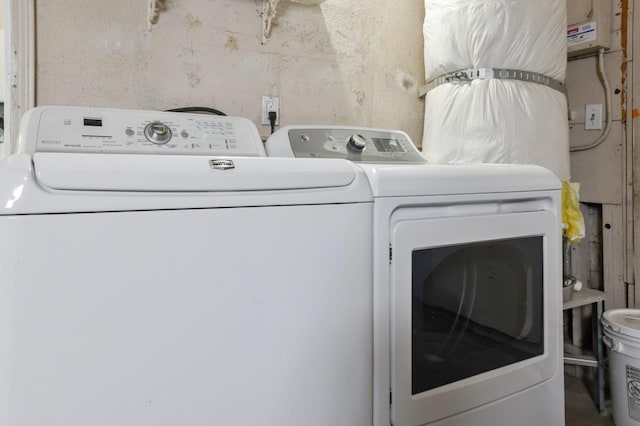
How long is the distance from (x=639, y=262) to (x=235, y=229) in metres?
2.07

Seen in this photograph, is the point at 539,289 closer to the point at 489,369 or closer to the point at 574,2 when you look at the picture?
the point at 489,369

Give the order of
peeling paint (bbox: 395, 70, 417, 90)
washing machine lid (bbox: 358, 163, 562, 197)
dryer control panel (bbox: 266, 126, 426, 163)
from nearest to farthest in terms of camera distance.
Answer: washing machine lid (bbox: 358, 163, 562, 197)
dryer control panel (bbox: 266, 126, 426, 163)
peeling paint (bbox: 395, 70, 417, 90)

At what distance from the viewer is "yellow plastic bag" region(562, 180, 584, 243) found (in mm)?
1718

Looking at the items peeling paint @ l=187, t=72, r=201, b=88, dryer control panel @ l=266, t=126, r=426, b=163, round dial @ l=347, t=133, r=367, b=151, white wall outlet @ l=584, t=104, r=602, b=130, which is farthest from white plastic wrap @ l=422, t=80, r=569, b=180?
peeling paint @ l=187, t=72, r=201, b=88

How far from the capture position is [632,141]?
2010 millimetres

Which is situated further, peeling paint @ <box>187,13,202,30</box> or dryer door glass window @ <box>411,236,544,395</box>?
peeling paint @ <box>187,13,202,30</box>

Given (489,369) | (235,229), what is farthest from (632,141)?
(235,229)

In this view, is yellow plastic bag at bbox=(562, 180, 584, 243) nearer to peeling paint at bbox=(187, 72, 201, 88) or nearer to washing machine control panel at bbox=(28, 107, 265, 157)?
washing machine control panel at bbox=(28, 107, 265, 157)

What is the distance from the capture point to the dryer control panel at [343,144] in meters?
1.31

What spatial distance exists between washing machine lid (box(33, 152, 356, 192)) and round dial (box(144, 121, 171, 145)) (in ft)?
1.23

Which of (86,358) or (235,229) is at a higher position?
(235,229)

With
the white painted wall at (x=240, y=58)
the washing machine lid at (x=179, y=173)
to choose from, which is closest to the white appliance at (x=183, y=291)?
the washing machine lid at (x=179, y=173)

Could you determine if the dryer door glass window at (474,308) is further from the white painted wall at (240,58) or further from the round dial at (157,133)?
the white painted wall at (240,58)

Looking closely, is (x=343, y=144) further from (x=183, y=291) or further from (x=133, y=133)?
(x=183, y=291)
